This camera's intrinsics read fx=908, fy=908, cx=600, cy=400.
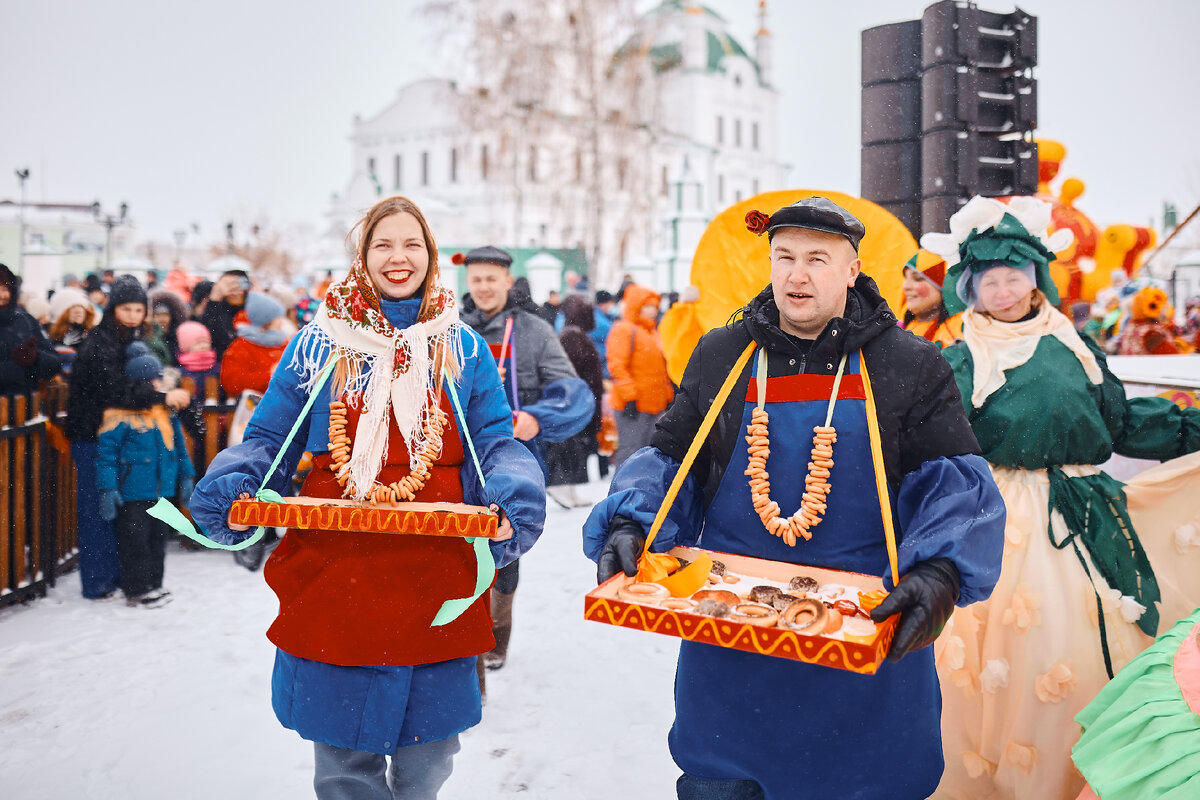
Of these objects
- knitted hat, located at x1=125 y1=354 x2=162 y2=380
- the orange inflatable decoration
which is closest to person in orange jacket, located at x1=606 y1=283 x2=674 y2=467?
the orange inflatable decoration

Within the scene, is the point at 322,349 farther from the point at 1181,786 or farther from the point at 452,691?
the point at 1181,786

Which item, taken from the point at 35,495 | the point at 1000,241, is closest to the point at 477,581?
the point at 1000,241

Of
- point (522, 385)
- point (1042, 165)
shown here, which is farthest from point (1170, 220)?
point (522, 385)

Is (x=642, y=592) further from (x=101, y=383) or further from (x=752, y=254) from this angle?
(x=101, y=383)

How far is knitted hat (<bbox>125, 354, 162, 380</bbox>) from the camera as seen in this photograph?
559 cm

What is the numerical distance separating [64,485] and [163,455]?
1.12m

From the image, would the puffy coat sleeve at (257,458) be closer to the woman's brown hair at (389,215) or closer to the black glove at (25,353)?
the woman's brown hair at (389,215)

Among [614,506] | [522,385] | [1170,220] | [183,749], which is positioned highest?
[1170,220]

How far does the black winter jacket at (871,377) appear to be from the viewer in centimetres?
212

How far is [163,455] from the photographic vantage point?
5785mm

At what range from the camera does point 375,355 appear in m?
2.54

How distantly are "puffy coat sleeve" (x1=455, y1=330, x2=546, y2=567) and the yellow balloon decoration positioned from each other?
4.80 feet

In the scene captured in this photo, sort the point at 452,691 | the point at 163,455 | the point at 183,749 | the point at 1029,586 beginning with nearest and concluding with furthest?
the point at 452,691 → the point at 1029,586 → the point at 183,749 → the point at 163,455

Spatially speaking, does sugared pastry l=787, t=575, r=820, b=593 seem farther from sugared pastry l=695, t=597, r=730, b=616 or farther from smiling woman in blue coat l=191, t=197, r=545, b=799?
smiling woman in blue coat l=191, t=197, r=545, b=799
